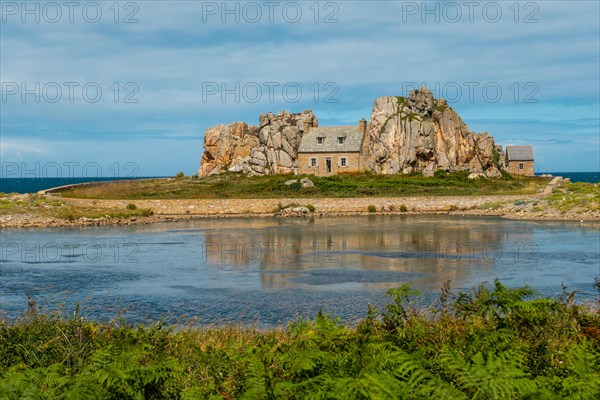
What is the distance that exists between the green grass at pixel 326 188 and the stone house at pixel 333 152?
2830mm

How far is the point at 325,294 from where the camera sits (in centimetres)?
2083

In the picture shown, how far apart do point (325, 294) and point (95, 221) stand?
115 ft

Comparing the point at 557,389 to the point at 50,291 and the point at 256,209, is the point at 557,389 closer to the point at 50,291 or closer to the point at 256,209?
the point at 50,291

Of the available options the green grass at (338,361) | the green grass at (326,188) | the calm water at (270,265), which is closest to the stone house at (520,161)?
the green grass at (326,188)

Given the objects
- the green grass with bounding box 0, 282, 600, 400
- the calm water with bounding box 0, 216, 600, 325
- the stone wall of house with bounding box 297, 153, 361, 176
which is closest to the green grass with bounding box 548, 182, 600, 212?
the calm water with bounding box 0, 216, 600, 325

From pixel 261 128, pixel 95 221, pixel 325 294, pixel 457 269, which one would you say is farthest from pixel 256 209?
pixel 325 294

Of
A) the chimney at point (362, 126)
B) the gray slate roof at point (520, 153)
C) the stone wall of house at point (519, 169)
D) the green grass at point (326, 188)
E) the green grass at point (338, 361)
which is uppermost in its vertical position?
the chimney at point (362, 126)

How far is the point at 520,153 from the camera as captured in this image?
9075 cm

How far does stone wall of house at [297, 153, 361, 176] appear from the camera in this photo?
259 ft

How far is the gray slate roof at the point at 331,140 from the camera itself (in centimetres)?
7919

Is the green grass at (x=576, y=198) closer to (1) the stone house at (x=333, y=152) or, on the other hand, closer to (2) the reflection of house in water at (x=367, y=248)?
(2) the reflection of house in water at (x=367, y=248)

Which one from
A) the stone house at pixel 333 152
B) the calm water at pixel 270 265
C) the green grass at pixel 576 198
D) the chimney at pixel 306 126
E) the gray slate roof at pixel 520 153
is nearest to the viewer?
the calm water at pixel 270 265

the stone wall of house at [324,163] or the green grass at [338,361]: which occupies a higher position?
the stone wall of house at [324,163]

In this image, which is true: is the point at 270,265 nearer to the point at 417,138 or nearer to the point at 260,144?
the point at 417,138
